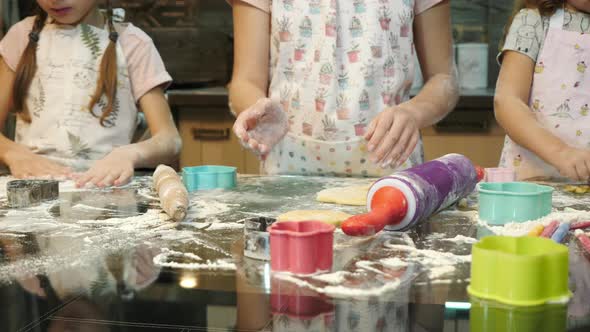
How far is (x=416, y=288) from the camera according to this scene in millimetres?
790

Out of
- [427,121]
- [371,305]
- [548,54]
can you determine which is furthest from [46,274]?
[548,54]

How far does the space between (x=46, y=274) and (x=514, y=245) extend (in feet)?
1.77

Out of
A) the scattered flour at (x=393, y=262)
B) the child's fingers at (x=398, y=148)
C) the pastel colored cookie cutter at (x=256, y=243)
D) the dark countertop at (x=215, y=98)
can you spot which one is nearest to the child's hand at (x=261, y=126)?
the child's fingers at (x=398, y=148)

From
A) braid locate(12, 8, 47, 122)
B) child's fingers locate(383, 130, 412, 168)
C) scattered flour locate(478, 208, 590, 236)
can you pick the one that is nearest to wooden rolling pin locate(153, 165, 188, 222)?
child's fingers locate(383, 130, 412, 168)

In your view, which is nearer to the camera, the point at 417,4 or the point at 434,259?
the point at 434,259

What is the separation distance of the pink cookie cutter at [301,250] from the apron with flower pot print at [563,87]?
1.08m

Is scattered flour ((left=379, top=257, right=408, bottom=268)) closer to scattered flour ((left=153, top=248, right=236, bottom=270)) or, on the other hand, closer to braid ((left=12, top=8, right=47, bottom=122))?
scattered flour ((left=153, top=248, right=236, bottom=270))

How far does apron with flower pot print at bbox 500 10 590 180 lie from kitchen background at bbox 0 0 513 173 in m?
1.06

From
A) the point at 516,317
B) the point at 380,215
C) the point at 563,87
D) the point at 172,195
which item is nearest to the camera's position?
the point at 516,317

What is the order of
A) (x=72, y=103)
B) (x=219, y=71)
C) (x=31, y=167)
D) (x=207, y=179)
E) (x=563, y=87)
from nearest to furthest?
(x=207, y=179), (x=31, y=167), (x=563, y=87), (x=72, y=103), (x=219, y=71)

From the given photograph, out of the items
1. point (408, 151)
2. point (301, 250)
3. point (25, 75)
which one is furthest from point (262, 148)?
point (25, 75)

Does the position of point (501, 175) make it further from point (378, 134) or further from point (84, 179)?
point (84, 179)

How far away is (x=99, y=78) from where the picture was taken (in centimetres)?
193

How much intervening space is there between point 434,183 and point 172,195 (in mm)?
419
